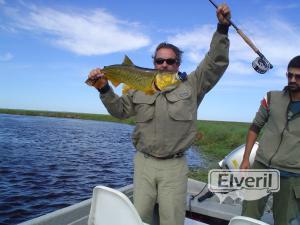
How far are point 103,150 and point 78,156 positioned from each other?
399 cm

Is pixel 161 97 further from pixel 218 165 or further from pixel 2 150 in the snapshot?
pixel 2 150

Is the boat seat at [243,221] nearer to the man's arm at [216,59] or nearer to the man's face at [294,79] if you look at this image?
the man's arm at [216,59]

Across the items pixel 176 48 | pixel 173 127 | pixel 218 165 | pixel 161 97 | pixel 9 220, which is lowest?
pixel 9 220

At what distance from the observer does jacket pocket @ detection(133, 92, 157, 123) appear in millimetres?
4055

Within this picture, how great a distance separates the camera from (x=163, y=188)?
3930 mm

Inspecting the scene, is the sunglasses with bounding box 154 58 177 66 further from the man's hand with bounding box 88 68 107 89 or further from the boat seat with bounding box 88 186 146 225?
the boat seat with bounding box 88 186 146 225

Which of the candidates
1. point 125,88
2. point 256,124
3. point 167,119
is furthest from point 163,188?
point 256,124

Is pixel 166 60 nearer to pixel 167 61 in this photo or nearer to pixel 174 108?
pixel 167 61

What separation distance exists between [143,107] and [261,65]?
1767 mm

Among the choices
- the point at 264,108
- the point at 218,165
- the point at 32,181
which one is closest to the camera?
the point at 264,108

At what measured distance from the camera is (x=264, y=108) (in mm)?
4758

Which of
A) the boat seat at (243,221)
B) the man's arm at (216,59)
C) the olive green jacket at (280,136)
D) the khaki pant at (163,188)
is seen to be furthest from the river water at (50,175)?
the boat seat at (243,221)

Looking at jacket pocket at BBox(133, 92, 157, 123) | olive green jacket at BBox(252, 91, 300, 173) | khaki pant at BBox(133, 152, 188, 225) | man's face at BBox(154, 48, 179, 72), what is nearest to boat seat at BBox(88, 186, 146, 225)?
khaki pant at BBox(133, 152, 188, 225)

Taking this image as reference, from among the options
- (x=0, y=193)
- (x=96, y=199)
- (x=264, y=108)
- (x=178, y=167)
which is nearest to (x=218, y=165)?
(x=264, y=108)
